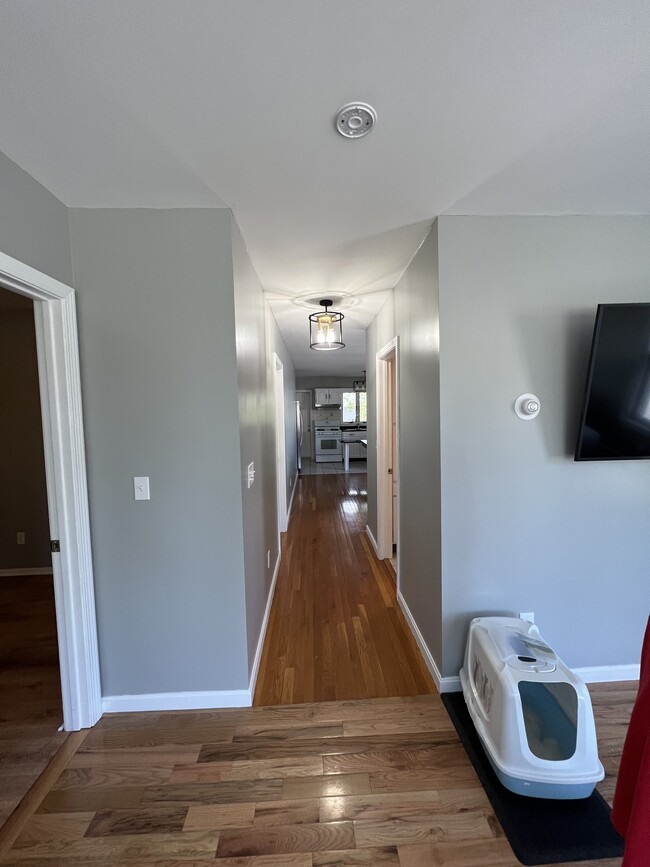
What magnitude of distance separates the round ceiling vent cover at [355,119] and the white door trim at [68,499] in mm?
1331

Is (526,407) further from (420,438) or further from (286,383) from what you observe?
(286,383)

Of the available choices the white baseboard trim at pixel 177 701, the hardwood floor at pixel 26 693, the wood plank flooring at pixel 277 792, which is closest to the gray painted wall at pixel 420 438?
the wood plank flooring at pixel 277 792

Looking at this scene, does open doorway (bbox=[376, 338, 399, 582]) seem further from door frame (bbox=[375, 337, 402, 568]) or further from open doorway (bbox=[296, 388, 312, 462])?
open doorway (bbox=[296, 388, 312, 462])

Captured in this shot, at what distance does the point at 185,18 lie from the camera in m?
0.87

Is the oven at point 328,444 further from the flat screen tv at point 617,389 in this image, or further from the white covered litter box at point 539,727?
the white covered litter box at point 539,727

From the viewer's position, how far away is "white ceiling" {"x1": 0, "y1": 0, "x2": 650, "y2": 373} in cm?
88

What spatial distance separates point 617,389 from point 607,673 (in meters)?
1.54

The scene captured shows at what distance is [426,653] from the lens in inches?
79.9

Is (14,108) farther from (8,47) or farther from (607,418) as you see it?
(607,418)

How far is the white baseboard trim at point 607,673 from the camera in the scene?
1.88 meters

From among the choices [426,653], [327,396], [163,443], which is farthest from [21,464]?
[327,396]

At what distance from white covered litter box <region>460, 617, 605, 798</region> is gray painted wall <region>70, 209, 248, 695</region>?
117cm

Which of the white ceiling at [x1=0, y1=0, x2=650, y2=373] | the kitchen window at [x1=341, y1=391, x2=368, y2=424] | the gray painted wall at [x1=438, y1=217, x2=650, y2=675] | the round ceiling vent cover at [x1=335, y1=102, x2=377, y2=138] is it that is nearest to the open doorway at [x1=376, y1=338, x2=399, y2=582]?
the gray painted wall at [x1=438, y1=217, x2=650, y2=675]

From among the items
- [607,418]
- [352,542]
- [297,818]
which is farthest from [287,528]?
[607,418]
